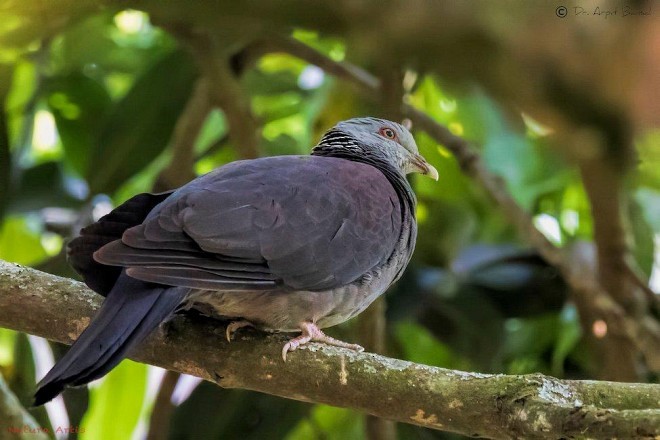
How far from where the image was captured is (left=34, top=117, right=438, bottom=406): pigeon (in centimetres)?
193

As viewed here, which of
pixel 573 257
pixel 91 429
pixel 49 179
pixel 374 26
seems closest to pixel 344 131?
pixel 573 257

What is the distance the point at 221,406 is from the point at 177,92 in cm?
144

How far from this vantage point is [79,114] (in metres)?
4.14

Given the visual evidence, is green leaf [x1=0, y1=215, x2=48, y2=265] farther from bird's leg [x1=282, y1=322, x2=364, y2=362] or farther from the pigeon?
bird's leg [x1=282, y1=322, x2=364, y2=362]

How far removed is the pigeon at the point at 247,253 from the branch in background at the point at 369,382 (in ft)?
0.25

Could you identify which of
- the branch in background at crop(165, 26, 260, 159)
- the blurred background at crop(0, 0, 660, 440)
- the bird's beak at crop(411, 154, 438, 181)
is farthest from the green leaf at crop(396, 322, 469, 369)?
the branch in background at crop(165, 26, 260, 159)

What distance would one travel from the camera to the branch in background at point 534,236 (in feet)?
10.9

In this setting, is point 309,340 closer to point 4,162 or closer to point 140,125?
point 4,162

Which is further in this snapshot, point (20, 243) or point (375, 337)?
point (20, 243)

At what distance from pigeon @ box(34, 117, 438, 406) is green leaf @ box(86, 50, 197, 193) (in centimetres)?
129

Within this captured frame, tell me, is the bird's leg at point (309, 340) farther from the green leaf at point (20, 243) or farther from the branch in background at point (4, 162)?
the green leaf at point (20, 243)

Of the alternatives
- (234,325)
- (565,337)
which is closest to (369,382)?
(234,325)

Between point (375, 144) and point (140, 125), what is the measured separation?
3.76 feet

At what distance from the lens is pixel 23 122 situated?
3568 mm
